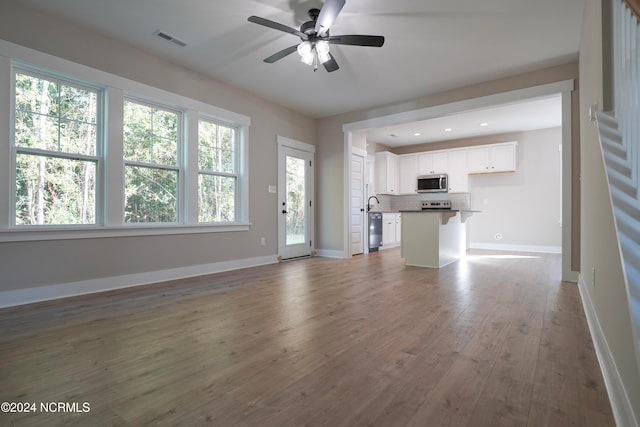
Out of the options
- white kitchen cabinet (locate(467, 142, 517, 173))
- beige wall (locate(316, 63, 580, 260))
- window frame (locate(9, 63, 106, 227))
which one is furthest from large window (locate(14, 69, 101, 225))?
white kitchen cabinet (locate(467, 142, 517, 173))

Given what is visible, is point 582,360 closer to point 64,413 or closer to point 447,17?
point 64,413

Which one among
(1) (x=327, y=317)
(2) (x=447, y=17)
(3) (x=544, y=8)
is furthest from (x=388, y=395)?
(3) (x=544, y=8)

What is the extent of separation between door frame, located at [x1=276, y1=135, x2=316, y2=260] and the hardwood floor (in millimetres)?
2296

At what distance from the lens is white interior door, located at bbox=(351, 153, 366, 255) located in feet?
21.0

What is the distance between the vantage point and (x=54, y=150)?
3.16 m

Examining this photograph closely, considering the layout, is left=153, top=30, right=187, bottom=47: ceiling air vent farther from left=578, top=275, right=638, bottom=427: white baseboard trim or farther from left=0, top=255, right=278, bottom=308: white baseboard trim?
left=578, top=275, right=638, bottom=427: white baseboard trim

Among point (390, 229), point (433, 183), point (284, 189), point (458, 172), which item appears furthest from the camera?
point (433, 183)

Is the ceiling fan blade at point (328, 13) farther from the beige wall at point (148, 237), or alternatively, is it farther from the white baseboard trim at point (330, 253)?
the white baseboard trim at point (330, 253)

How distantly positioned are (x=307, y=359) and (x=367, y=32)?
3254 mm

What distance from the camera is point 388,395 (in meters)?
1.46

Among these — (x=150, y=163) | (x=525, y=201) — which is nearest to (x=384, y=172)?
(x=525, y=201)

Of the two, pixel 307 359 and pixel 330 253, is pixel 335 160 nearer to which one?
pixel 330 253

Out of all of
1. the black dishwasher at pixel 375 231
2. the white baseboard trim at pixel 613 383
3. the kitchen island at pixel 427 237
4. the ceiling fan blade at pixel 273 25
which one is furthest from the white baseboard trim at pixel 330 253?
the white baseboard trim at pixel 613 383

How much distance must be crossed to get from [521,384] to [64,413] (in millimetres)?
2097
